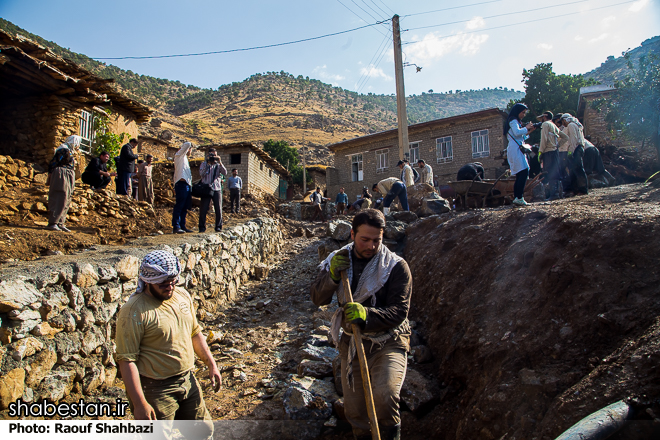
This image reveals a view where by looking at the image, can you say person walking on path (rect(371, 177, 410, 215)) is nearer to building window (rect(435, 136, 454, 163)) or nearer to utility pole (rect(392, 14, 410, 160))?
utility pole (rect(392, 14, 410, 160))

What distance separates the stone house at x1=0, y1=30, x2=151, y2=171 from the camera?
8164 mm

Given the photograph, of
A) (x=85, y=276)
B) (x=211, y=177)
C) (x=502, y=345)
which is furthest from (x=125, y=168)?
(x=502, y=345)

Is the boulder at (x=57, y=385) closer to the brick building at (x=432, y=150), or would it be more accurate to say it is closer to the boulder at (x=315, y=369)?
the boulder at (x=315, y=369)

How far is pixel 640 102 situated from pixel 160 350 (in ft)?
45.5

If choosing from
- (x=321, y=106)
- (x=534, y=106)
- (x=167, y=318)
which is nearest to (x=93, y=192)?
(x=167, y=318)

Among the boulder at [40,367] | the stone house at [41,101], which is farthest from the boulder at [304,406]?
the stone house at [41,101]

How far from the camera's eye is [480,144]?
19.1 m

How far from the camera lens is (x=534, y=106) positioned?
914 inches

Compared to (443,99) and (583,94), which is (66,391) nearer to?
(583,94)

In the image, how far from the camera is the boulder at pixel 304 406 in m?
3.39

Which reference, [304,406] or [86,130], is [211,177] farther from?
[86,130]

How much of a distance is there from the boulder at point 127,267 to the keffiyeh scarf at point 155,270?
1.95m

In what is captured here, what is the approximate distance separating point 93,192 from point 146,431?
20.2ft

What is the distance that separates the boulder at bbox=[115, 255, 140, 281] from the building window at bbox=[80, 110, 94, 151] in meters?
7.52
